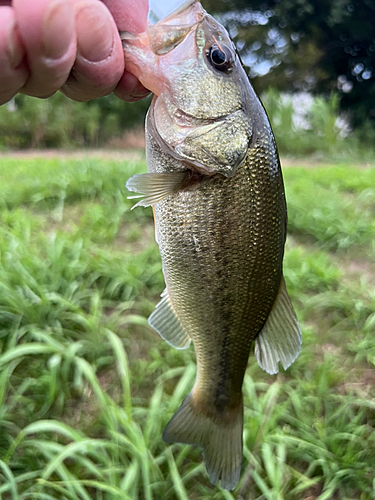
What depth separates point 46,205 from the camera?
10.5 feet

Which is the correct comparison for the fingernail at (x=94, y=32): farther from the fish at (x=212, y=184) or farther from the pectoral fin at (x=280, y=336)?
the pectoral fin at (x=280, y=336)

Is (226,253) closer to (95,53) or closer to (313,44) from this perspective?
(95,53)

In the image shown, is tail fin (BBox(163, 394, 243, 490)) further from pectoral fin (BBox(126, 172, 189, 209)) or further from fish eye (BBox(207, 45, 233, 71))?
fish eye (BBox(207, 45, 233, 71))

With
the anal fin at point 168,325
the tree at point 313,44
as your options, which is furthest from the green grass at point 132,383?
the tree at point 313,44

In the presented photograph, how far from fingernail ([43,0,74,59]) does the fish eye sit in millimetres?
370

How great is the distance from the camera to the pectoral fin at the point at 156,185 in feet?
2.86

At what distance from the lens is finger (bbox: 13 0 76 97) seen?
0.66 metres

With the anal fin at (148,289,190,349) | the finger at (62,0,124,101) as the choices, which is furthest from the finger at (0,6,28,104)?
the anal fin at (148,289,190,349)

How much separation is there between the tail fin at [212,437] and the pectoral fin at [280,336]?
8.0 inches

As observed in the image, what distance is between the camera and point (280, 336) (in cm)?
102

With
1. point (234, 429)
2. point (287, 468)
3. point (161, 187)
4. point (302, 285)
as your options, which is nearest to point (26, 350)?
point (234, 429)

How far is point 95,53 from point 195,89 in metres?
0.27

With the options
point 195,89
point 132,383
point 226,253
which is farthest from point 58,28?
point 132,383

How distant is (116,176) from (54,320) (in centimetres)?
230
